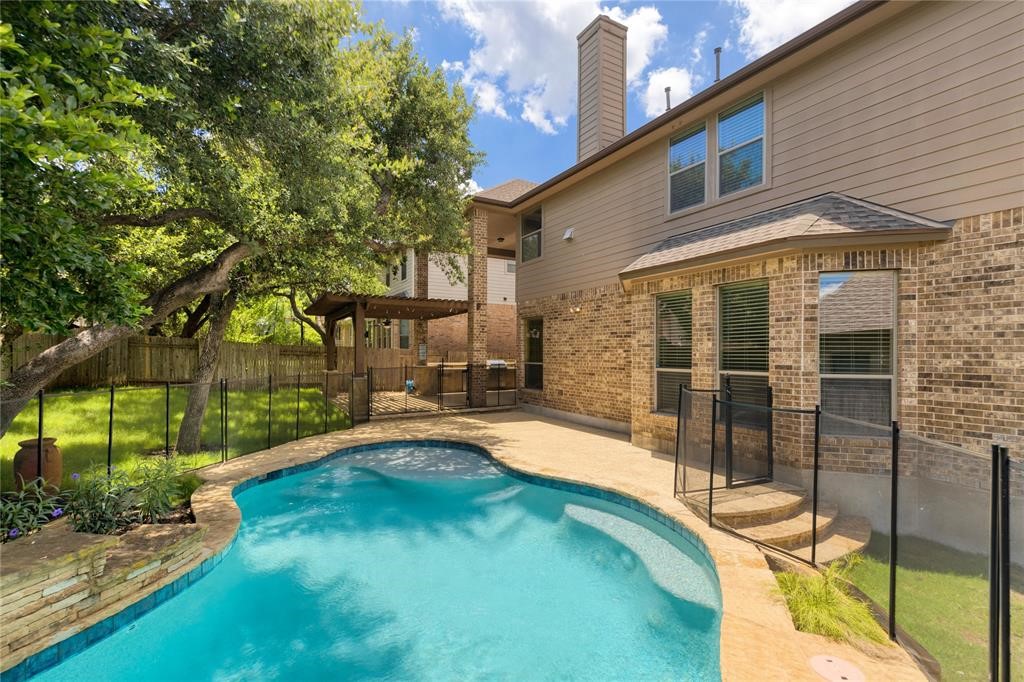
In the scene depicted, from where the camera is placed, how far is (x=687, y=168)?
9.00 meters

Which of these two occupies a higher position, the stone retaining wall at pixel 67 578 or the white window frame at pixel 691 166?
the white window frame at pixel 691 166

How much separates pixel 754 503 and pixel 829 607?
1.83 m

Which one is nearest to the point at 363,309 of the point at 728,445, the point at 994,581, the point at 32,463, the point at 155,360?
the point at 32,463

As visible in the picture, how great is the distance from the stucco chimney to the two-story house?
110 inches

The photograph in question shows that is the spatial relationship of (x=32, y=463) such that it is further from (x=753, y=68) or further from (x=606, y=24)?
(x=606, y=24)

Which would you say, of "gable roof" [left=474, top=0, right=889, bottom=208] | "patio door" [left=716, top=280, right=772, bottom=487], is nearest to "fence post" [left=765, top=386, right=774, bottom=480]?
"patio door" [left=716, top=280, right=772, bottom=487]

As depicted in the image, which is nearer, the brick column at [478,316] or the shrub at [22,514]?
the shrub at [22,514]

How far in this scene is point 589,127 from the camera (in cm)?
1229

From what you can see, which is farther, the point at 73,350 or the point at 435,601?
the point at 73,350

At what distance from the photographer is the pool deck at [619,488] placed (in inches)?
115

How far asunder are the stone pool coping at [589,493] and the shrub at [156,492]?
12.9 inches

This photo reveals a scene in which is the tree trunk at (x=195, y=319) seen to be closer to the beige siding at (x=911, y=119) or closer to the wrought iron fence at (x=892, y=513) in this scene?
the beige siding at (x=911, y=119)

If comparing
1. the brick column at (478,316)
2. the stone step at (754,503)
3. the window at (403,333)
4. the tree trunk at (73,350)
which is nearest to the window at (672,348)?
the stone step at (754,503)

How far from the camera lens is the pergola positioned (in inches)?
508
